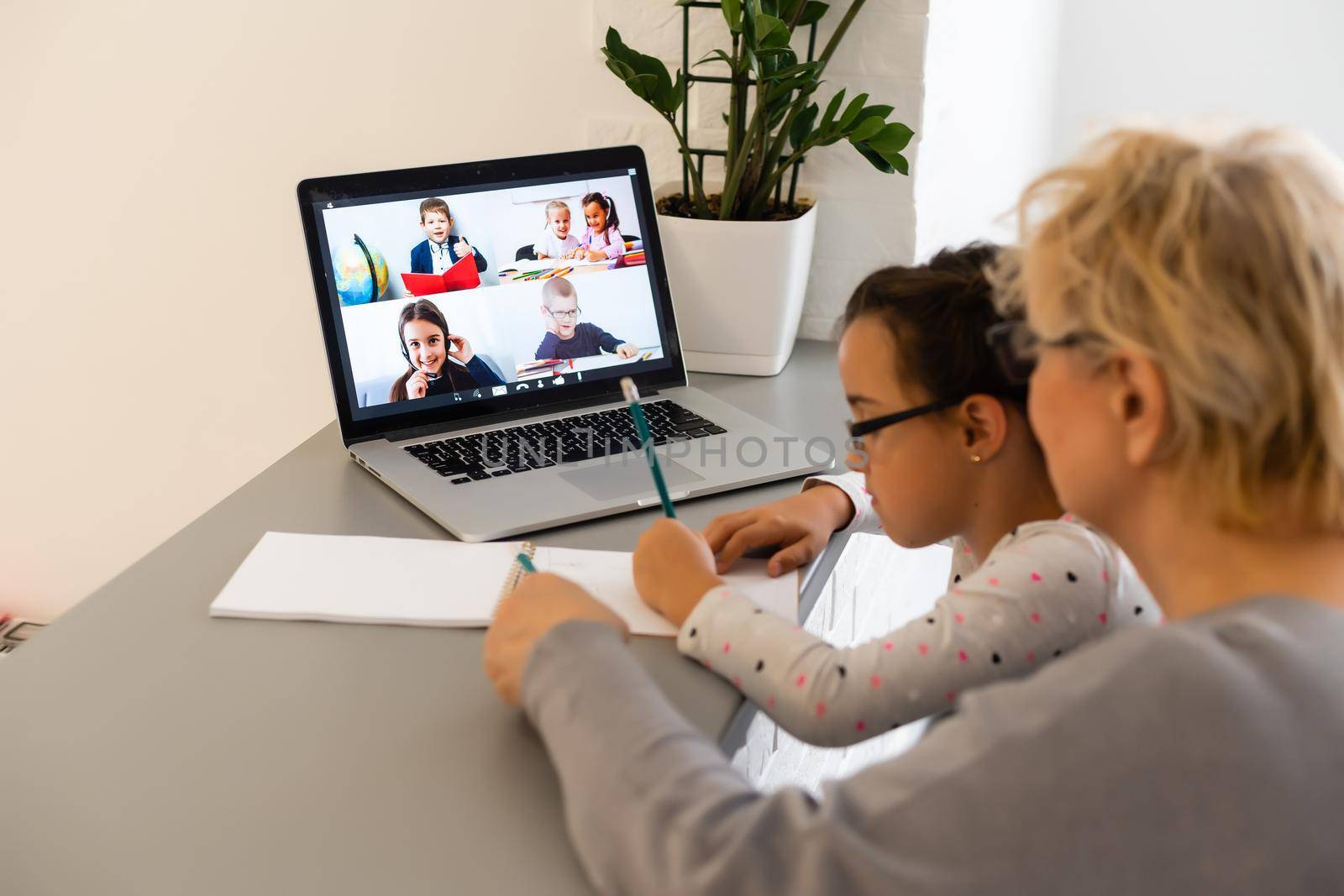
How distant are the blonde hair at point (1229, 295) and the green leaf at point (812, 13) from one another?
0.85 meters

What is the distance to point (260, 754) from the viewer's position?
0.74 meters

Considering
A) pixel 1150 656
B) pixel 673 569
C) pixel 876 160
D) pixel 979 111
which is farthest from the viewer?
pixel 979 111

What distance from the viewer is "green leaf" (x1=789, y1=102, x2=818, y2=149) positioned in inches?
53.7

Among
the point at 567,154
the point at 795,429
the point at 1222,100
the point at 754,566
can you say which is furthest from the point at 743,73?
the point at 1222,100

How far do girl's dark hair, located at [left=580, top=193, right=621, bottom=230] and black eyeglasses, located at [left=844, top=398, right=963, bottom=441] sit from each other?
19.5 inches

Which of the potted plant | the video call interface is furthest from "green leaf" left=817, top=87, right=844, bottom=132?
the video call interface

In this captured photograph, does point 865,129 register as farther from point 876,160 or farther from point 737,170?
point 737,170

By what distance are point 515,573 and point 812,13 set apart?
2.62 ft

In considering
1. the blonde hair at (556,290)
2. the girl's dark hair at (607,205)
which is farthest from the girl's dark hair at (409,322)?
the girl's dark hair at (607,205)

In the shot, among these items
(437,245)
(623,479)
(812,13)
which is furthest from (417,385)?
(812,13)

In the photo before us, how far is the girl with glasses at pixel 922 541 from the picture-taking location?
2.56 feet

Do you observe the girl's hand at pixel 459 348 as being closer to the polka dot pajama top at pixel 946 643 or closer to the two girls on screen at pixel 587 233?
the two girls on screen at pixel 587 233

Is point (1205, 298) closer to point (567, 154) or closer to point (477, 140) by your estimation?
point (567, 154)

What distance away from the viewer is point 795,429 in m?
1.31
